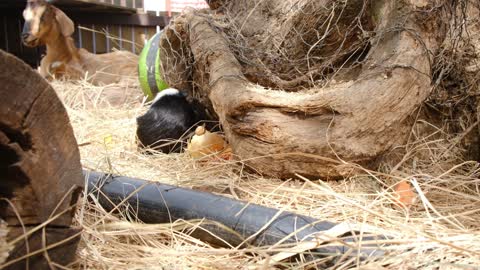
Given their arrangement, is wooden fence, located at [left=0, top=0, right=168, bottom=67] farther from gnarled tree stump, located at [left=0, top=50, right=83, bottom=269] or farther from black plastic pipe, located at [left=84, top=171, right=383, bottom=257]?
gnarled tree stump, located at [left=0, top=50, right=83, bottom=269]

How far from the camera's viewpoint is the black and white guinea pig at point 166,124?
2.75 m

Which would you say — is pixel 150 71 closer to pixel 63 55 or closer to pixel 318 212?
pixel 63 55

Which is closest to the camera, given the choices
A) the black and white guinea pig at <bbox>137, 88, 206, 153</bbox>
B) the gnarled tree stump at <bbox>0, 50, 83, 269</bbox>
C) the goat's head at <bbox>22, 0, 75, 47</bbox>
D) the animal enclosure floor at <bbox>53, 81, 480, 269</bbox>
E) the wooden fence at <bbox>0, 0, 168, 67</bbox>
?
the gnarled tree stump at <bbox>0, 50, 83, 269</bbox>

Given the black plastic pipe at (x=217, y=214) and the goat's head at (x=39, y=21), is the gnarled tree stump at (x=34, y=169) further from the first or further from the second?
the goat's head at (x=39, y=21)

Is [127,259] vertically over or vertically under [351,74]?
under

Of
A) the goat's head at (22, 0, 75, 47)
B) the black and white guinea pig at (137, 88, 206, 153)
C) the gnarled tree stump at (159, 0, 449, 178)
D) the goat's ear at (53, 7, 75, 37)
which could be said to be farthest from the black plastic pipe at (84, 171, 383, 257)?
the goat's ear at (53, 7, 75, 37)

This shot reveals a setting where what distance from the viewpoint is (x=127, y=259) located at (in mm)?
1364

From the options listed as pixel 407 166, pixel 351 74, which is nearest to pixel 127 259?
pixel 407 166

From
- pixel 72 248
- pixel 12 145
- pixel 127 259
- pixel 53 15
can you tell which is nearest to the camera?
pixel 12 145

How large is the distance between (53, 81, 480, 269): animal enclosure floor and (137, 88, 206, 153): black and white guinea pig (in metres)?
0.13

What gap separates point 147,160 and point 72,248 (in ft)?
4.45

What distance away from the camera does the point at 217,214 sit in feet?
5.12

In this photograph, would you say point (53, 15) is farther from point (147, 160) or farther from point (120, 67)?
point (147, 160)

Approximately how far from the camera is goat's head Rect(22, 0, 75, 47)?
14.9 feet
